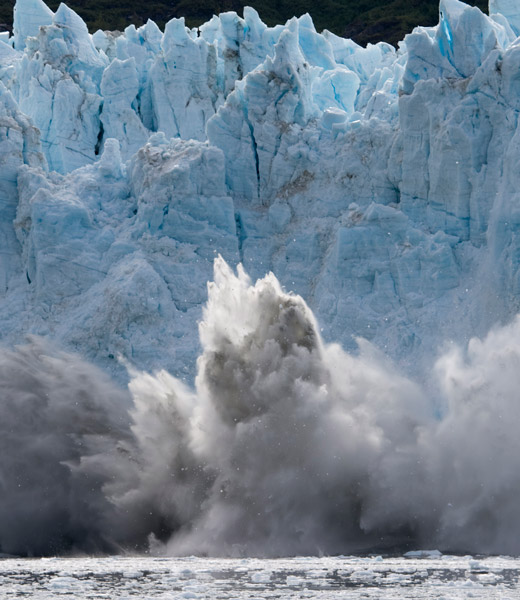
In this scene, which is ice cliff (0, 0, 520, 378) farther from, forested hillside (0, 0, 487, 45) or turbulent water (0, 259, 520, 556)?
forested hillside (0, 0, 487, 45)

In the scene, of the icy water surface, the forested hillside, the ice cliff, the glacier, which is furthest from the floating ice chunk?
the forested hillside

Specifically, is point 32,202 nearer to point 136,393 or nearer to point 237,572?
point 136,393

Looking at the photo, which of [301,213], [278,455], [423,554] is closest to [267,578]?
[423,554]

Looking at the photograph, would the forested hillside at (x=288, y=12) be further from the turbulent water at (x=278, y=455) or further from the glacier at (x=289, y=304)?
the turbulent water at (x=278, y=455)

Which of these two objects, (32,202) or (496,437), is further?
(32,202)

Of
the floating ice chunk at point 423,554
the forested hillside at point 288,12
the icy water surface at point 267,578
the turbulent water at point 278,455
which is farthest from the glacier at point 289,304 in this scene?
the forested hillside at point 288,12

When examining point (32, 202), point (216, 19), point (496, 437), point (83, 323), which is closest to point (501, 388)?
point (496, 437)

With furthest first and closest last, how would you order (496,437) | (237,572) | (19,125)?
(19,125)
(496,437)
(237,572)
